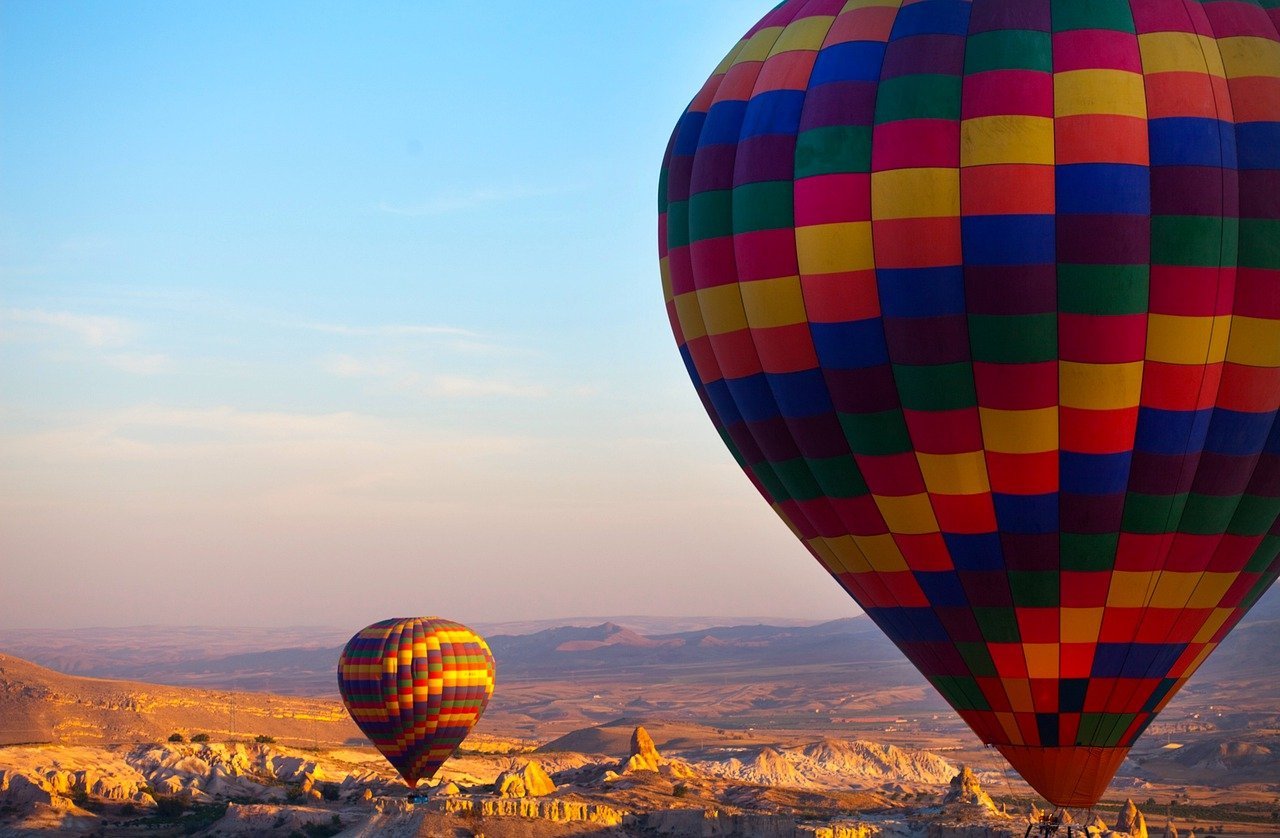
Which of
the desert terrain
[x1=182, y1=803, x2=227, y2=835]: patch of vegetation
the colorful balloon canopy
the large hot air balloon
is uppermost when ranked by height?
the large hot air balloon

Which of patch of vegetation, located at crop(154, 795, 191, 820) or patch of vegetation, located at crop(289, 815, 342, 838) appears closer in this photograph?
patch of vegetation, located at crop(289, 815, 342, 838)

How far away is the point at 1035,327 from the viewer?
23.5 m

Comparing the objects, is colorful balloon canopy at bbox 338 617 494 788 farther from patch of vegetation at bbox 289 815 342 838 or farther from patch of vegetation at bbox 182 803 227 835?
patch of vegetation at bbox 182 803 227 835

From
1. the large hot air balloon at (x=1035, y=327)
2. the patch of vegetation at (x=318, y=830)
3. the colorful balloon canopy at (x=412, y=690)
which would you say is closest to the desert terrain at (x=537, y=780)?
the patch of vegetation at (x=318, y=830)

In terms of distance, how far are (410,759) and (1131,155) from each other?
4580cm

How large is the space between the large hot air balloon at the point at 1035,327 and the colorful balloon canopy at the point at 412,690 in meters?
38.0

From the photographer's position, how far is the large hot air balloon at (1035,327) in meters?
23.3

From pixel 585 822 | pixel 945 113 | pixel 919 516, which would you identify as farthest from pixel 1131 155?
pixel 585 822

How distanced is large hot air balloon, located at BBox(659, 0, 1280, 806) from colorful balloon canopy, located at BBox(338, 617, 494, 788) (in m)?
38.0

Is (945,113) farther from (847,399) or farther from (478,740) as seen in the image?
(478,740)

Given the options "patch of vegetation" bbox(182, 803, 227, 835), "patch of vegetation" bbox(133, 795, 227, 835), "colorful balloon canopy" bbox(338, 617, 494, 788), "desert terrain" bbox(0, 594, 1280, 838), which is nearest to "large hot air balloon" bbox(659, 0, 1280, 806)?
"desert terrain" bbox(0, 594, 1280, 838)

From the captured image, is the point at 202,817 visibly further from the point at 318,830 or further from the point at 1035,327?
the point at 1035,327

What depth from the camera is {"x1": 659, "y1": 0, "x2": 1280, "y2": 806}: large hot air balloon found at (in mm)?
23328

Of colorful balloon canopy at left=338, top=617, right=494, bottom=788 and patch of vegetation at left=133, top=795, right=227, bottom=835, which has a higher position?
colorful balloon canopy at left=338, top=617, right=494, bottom=788
